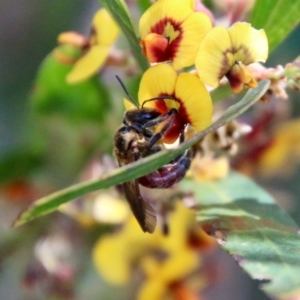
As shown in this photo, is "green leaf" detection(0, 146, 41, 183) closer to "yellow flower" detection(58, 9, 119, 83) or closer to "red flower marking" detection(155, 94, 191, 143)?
"yellow flower" detection(58, 9, 119, 83)

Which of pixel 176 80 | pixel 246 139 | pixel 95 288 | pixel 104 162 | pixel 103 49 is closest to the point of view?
pixel 176 80

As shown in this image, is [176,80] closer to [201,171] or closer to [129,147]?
[129,147]

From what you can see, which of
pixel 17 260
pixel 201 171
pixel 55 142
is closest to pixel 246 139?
pixel 201 171

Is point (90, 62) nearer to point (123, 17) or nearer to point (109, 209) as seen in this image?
point (123, 17)

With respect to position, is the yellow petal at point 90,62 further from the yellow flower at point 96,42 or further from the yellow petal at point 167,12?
the yellow petal at point 167,12

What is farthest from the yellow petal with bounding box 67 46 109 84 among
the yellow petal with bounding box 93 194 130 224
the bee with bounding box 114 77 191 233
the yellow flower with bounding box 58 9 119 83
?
the yellow petal with bounding box 93 194 130 224

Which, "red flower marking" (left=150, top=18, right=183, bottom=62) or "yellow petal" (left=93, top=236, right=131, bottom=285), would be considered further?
"yellow petal" (left=93, top=236, right=131, bottom=285)

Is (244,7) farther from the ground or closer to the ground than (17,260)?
farther from the ground
